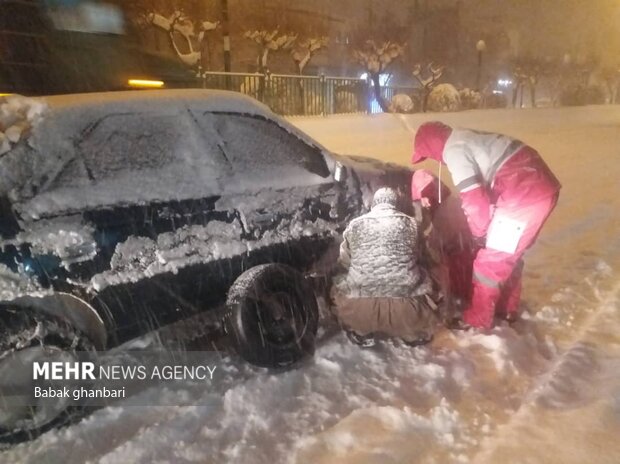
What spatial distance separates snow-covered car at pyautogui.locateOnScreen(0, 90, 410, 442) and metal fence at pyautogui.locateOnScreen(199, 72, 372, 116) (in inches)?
395

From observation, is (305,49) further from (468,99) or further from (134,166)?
(134,166)

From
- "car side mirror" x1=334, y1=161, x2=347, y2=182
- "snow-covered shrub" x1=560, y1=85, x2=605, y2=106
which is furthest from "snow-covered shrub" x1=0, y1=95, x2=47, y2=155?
"snow-covered shrub" x1=560, y1=85, x2=605, y2=106

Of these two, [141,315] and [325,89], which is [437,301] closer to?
[141,315]

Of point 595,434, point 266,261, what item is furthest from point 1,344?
point 595,434

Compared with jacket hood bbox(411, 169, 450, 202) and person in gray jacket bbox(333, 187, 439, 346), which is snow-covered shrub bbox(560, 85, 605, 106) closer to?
jacket hood bbox(411, 169, 450, 202)

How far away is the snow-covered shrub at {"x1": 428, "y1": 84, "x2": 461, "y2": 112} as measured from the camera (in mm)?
19406

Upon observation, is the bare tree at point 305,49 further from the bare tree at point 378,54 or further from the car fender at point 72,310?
the car fender at point 72,310

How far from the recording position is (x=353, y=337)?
3.81 metres

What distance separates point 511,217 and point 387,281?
95 cm

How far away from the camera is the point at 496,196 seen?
392 cm

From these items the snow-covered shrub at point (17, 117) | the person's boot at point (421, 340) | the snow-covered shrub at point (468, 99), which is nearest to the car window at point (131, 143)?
the snow-covered shrub at point (17, 117)

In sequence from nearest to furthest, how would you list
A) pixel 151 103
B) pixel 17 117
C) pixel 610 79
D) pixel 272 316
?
pixel 17 117 < pixel 151 103 < pixel 272 316 < pixel 610 79

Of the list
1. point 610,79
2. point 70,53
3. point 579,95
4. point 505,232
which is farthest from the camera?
point 610,79

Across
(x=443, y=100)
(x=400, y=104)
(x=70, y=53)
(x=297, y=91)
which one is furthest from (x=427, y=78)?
(x=70, y=53)
